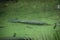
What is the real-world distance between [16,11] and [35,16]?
0.74ft

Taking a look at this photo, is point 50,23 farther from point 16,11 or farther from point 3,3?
point 3,3

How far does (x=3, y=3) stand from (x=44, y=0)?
0.47 metres

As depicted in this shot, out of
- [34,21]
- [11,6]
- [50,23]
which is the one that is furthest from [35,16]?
[11,6]

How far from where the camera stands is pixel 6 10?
169 centimetres

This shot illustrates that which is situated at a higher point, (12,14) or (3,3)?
(3,3)

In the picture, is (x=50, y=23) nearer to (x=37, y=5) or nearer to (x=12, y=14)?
(x=37, y=5)

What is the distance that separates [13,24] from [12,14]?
0.39 ft

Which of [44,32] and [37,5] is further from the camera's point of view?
[37,5]

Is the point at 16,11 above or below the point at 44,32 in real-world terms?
above

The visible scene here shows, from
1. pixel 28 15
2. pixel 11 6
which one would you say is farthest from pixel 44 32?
pixel 11 6

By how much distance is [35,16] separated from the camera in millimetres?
1670

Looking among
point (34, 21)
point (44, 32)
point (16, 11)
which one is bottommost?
point (44, 32)

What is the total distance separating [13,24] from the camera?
5.40 ft

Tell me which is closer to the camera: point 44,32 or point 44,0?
point 44,32
